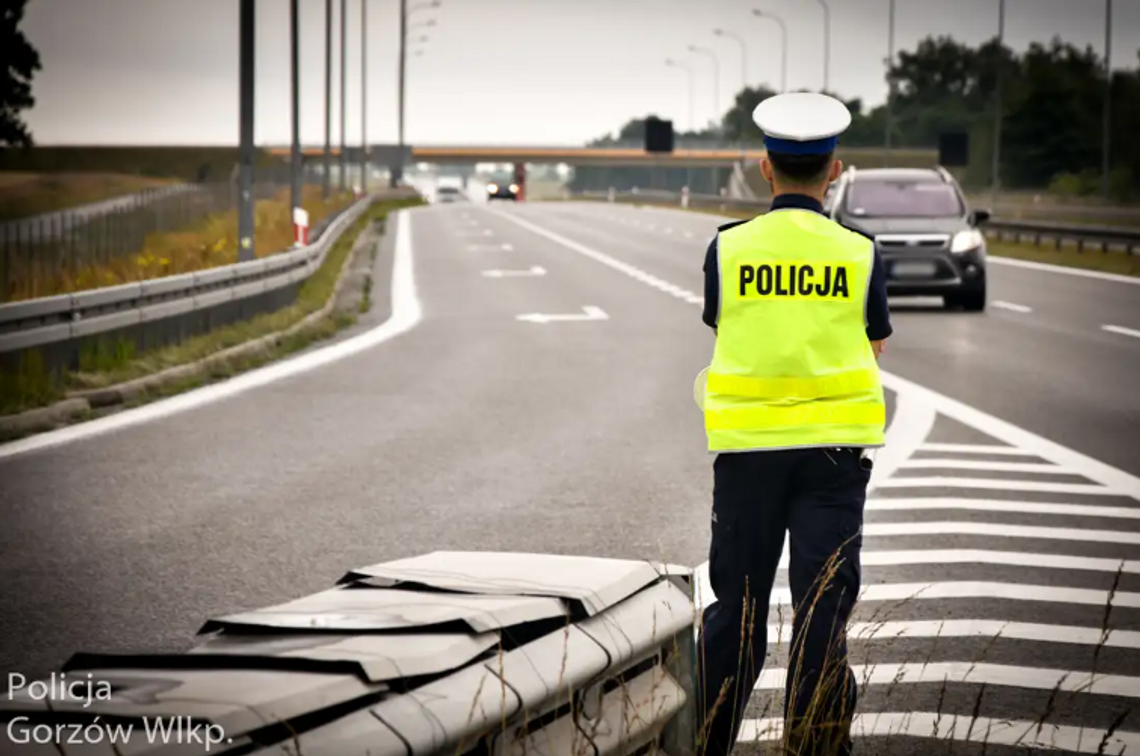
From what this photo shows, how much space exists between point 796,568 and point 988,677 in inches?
83.1

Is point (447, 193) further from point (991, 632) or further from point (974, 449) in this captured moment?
point (991, 632)

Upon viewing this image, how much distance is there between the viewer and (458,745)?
3455 mm

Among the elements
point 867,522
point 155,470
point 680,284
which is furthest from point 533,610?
point 680,284

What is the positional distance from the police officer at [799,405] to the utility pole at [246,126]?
1956cm

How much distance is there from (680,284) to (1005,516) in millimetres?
23628

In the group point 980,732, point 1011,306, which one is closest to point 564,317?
point 1011,306

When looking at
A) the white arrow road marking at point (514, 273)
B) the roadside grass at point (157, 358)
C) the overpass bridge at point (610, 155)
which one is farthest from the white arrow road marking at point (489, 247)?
the overpass bridge at point (610, 155)

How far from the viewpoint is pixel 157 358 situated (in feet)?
56.8

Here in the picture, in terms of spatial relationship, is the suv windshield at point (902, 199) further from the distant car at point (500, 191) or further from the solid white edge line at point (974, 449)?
the distant car at point (500, 191)

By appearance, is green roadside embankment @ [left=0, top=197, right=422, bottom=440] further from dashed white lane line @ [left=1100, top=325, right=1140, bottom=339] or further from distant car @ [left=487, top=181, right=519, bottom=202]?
distant car @ [left=487, top=181, right=519, bottom=202]

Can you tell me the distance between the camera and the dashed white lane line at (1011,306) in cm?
2772

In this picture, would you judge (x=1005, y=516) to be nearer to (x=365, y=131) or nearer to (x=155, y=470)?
(x=155, y=470)

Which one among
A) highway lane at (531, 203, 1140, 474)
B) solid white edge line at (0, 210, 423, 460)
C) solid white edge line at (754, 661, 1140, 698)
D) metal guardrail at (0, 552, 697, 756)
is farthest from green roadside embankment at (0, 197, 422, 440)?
metal guardrail at (0, 552, 697, 756)

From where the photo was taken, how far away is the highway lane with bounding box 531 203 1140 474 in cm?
1508
